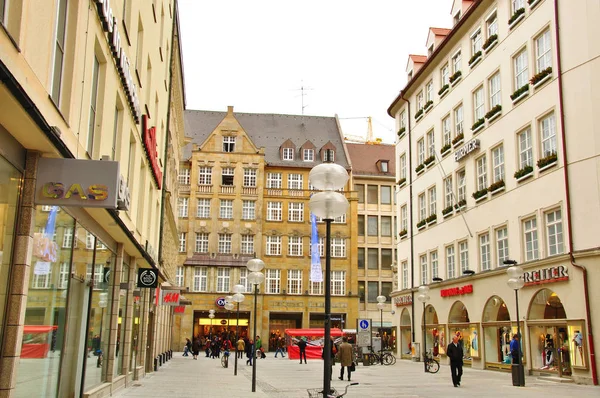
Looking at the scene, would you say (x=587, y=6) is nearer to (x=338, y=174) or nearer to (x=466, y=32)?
(x=466, y=32)

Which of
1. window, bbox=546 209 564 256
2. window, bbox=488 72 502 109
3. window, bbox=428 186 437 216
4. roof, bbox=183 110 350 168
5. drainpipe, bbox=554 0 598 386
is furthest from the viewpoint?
roof, bbox=183 110 350 168

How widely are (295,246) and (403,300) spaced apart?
22389 millimetres

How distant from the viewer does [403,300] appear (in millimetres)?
45156

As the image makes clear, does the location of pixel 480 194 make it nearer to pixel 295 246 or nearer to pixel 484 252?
pixel 484 252

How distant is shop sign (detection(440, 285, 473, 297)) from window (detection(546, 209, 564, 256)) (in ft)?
25.6

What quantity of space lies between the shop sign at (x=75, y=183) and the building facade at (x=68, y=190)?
0.01m

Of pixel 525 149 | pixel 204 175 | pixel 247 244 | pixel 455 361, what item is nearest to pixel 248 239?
pixel 247 244

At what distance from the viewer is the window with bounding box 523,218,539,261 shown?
90.6 feet

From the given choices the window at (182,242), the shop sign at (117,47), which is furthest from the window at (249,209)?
the shop sign at (117,47)

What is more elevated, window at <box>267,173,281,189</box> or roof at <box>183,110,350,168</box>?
roof at <box>183,110,350,168</box>

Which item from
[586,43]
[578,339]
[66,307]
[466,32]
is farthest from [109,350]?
[466,32]

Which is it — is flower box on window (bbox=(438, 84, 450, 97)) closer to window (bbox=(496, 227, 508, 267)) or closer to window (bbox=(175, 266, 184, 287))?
window (bbox=(496, 227, 508, 267))

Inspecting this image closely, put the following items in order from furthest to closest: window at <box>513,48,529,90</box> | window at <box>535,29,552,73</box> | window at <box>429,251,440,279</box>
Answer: window at <box>429,251,440,279</box>, window at <box>513,48,529,90</box>, window at <box>535,29,552,73</box>

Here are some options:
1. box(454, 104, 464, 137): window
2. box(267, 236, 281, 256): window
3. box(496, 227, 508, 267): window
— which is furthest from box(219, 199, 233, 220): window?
box(496, 227, 508, 267): window
